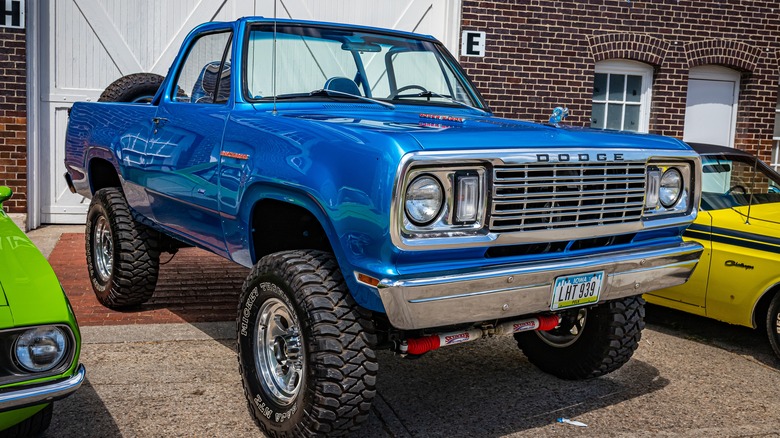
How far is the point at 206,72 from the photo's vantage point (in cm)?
463

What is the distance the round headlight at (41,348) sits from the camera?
2781mm

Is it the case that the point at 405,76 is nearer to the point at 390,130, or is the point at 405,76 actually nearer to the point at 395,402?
the point at 390,130

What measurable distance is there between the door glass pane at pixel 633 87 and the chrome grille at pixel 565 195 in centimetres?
770

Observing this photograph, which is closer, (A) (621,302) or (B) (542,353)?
(A) (621,302)

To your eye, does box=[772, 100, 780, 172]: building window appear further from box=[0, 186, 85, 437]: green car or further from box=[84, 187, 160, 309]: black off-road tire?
box=[0, 186, 85, 437]: green car

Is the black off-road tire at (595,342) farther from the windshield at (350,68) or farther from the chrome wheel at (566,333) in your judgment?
the windshield at (350,68)

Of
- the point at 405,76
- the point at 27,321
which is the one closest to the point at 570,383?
the point at 405,76

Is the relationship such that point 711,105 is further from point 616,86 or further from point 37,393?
point 37,393

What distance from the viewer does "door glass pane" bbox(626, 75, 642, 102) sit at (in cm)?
1097

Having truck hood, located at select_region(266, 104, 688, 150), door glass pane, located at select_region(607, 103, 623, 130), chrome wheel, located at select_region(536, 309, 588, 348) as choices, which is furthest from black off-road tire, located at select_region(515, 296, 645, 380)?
door glass pane, located at select_region(607, 103, 623, 130)

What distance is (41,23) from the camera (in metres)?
8.94

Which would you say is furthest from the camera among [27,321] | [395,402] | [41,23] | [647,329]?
[41,23]

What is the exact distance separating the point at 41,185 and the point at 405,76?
19.7ft

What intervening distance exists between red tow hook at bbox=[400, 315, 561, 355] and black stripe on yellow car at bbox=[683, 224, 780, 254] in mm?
2002
